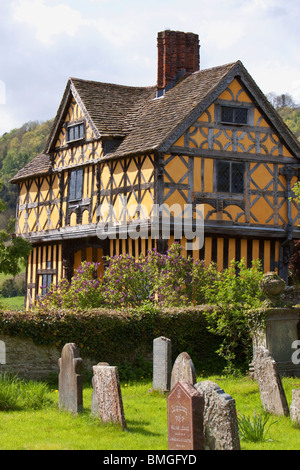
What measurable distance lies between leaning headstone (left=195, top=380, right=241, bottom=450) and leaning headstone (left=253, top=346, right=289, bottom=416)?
266 cm

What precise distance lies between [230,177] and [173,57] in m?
5.74

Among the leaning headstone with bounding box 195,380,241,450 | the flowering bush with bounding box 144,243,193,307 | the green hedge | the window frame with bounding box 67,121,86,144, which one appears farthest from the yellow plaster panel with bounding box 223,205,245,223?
the leaning headstone with bounding box 195,380,241,450

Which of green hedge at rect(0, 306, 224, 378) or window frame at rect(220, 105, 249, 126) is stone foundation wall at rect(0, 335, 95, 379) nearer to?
green hedge at rect(0, 306, 224, 378)

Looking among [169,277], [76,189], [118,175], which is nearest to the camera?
[169,277]

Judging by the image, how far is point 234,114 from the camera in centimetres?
2456

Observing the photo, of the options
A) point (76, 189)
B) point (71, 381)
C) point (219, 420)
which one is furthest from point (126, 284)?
point (219, 420)

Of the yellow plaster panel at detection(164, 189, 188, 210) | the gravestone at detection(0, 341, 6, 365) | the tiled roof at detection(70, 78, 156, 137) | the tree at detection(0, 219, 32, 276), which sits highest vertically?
the tiled roof at detection(70, 78, 156, 137)

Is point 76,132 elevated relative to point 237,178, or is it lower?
elevated

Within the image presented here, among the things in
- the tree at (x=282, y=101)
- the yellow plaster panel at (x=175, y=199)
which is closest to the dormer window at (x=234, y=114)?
the yellow plaster panel at (x=175, y=199)

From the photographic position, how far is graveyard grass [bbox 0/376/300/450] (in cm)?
977

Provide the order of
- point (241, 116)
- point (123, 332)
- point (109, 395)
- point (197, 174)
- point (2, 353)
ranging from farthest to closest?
point (241, 116) < point (197, 174) < point (123, 332) < point (2, 353) < point (109, 395)

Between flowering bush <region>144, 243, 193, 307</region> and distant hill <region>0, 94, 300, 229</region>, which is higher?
distant hill <region>0, 94, 300, 229</region>

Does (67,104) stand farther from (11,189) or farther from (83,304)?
(11,189)

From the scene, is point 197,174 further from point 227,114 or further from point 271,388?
point 271,388
